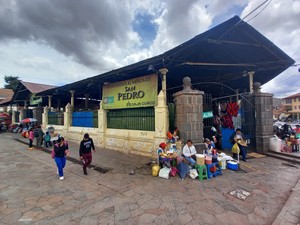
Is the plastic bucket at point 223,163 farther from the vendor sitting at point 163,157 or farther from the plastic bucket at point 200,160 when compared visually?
the vendor sitting at point 163,157

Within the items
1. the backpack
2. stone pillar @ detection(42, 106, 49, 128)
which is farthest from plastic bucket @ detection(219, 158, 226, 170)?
stone pillar @ detection(42, 106, 49, 128)

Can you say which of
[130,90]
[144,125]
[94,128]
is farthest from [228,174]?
[94,128]

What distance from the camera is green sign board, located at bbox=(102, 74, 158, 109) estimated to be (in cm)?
783

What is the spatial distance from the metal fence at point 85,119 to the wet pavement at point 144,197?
180 inches

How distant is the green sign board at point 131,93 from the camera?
783 cm

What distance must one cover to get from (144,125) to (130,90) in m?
1.96

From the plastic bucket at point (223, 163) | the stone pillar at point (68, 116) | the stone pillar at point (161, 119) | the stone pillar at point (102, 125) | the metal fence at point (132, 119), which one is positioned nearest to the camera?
the plastic bucket at point (223, 163)

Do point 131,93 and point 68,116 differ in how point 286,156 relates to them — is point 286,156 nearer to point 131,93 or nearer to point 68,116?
point 131,93

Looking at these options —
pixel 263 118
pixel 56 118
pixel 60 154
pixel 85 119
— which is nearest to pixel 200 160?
pixel 60 154

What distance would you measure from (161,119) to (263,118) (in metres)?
5.20

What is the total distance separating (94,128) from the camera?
10.9 m

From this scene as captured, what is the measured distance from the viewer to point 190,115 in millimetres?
6582

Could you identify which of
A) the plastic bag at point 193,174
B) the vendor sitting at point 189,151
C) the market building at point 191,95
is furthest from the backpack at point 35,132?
the plastic bag at point 193,174

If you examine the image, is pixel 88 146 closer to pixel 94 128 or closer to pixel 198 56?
pixel 94 128
